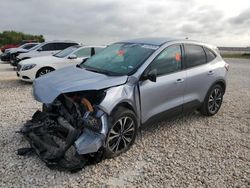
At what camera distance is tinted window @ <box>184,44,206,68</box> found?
18.1ft

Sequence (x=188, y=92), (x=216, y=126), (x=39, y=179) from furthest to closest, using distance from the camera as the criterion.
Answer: (x=216, y=126) < (x=188, y=92) < (x=39, y=179)

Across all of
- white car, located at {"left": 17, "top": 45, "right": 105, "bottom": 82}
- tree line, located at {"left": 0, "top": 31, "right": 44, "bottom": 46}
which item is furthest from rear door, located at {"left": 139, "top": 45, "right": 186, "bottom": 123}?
tree line, located at {"left": 0, "top": 31, "right": 44, "bottom": 46}

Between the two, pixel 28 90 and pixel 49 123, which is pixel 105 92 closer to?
pixel 49 123

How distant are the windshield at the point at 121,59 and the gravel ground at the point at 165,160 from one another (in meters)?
1.30

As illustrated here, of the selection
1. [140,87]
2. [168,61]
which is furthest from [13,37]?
[140,87]

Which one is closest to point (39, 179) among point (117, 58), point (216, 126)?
point (117, 58)

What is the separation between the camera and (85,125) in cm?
394

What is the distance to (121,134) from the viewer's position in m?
4.25

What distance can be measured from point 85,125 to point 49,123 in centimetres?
76

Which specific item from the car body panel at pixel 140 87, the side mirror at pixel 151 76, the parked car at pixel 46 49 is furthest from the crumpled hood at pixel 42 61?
the side mirror at pixel 151 76

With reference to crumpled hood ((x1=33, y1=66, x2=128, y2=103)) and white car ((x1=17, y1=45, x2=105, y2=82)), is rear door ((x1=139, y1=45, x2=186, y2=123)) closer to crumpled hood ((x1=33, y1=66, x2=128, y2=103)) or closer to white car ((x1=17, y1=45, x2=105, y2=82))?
crumpled hood ((x1=33, y1=66, x2=128, y2=103))

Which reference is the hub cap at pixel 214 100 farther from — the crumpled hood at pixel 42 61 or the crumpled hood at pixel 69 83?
the crumpled hood at pixel 42 61

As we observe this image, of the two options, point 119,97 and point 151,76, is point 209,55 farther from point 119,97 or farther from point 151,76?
point 119,97

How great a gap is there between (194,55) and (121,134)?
2.50 metres
